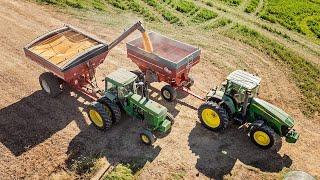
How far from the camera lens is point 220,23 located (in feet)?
82.8

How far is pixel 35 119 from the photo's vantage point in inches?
685

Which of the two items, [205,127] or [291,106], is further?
[291,106]

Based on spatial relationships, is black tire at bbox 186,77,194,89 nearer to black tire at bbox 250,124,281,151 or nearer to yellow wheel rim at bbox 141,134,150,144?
yellow wheel rim at bbox 141,134,150,144

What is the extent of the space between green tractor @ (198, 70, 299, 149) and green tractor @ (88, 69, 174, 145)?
1.89 m

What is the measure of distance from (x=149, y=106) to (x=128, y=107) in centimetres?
108

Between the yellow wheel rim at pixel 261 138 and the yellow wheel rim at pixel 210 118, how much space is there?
1.58m

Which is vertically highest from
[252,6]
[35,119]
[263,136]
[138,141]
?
[263,136]

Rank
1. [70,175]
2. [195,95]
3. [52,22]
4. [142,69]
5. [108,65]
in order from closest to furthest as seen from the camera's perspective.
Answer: [70,175], [195,95], [142,69], [108,65], [52,22]

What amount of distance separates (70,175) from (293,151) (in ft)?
28.6

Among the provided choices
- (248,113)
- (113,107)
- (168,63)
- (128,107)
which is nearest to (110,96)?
(113,107)

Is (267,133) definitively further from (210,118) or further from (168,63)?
(168,63)

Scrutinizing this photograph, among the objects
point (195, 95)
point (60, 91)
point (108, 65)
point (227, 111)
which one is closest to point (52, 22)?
point (108, 65)

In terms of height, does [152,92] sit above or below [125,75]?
below

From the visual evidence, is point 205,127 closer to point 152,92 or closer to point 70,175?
point 152,92
